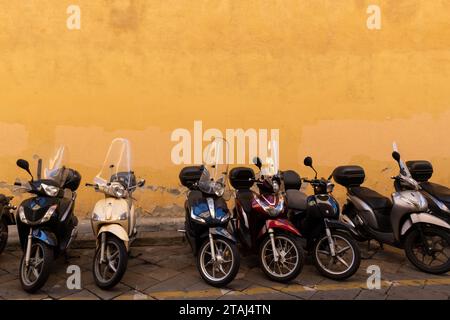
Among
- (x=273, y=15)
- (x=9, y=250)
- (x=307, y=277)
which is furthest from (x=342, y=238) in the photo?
(x=9, y=250)

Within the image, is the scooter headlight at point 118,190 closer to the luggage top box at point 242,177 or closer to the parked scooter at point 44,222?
the parked scooter at point 44,222

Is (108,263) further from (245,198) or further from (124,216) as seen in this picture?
(245,198)

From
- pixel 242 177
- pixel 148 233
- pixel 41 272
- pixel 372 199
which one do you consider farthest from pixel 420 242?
pixel 41 272

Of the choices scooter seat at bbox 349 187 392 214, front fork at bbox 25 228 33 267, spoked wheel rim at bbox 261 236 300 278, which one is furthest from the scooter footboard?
front fork at bbox 25 228 33 267

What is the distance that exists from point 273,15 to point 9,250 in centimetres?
520

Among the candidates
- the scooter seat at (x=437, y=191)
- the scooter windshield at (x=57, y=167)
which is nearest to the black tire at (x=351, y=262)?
the scooter seat at (x=437, y=191)

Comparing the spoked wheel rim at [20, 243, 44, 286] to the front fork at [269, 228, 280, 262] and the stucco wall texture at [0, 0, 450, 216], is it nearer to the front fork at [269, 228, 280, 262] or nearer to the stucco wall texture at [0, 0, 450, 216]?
the stucco wall texture at [0, 0, 450, 216]

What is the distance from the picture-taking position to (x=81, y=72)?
571 cm

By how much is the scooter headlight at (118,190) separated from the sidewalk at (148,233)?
137 centimetres

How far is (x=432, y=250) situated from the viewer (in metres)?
4.06

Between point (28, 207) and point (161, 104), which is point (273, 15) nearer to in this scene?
point (161, 104)

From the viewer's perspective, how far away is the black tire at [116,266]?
11.7ft

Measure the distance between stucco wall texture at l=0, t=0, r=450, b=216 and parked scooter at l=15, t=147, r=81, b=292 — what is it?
151cm

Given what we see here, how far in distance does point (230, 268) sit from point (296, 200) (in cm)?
133
